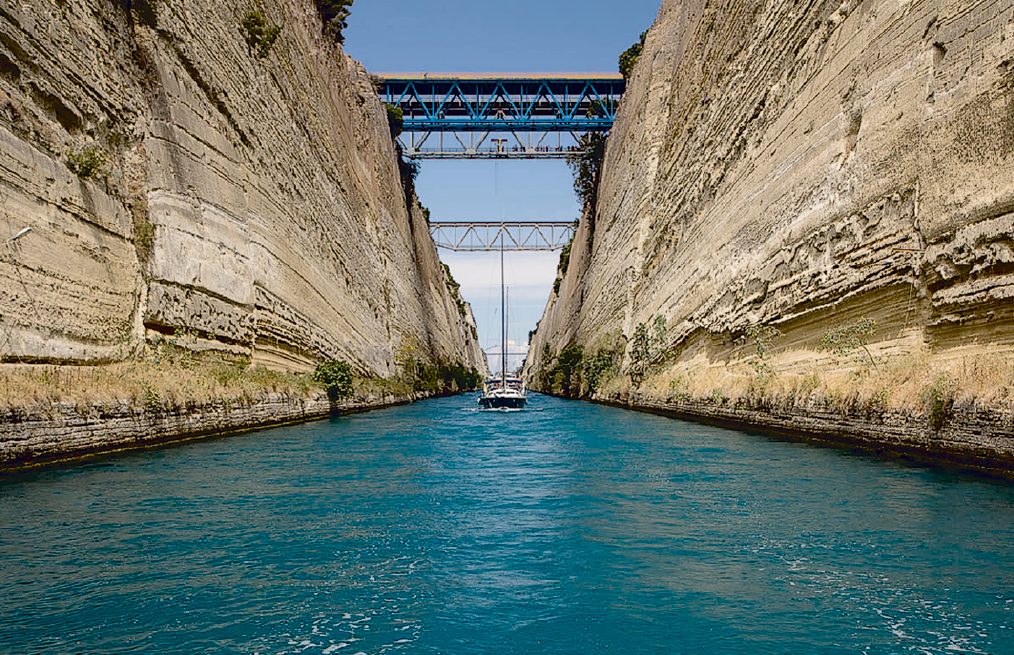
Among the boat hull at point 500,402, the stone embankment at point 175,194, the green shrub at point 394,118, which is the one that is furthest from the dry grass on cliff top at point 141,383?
the green shrub at point 394,118

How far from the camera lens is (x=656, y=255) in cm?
3559

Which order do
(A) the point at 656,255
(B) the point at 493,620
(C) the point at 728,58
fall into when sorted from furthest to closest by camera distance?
(A) the point at 656,255 → (C) the point at 728,58 → (B) the point at 493,620

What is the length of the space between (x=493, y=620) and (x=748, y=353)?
1829 centimetres

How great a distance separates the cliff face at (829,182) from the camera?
41.3 ft

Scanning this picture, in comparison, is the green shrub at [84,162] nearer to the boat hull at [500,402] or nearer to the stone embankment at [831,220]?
the stone embankment at [831,220]

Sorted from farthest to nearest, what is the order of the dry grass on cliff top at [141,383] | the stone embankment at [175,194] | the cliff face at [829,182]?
the stone embankment at [175,194] < the cliff face at [829,182] < the dry grass on cliff top at [141,383]

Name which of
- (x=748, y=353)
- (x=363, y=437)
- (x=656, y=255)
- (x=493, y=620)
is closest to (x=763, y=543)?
(x=493, y=620)

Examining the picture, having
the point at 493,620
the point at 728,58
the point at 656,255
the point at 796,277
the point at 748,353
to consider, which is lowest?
the point at 493,620

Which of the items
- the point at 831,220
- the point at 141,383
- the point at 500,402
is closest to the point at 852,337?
the point at 831,220

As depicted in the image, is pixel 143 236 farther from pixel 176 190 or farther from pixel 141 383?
pixel 141 383

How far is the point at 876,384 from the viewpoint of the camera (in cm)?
1338

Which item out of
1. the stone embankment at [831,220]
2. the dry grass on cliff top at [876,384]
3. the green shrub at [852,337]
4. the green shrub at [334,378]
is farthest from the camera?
the green shrub at [334,378]

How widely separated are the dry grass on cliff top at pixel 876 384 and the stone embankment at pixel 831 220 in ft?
0.16

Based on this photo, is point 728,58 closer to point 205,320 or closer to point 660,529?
point 205,320
